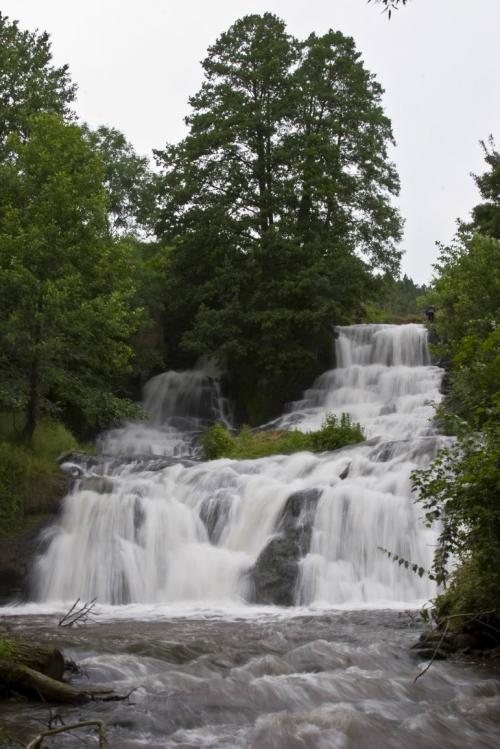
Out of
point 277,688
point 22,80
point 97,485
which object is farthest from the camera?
point 22,80

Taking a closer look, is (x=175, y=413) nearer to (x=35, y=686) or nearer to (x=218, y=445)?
(x=218, y=445)

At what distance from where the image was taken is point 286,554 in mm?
14734


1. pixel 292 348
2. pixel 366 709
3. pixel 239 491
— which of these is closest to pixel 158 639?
pixel 366 709

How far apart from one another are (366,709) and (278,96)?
28508mm

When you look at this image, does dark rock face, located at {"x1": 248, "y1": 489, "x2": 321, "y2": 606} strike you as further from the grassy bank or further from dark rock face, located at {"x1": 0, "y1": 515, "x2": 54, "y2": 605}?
the grassy bank

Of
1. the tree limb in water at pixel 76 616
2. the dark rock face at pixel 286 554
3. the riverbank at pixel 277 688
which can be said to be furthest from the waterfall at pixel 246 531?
the riverbank at pixel 277 688

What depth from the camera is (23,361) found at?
20016mm

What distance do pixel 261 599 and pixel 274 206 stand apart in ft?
65.9

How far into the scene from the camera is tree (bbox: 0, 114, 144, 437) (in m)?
19.3

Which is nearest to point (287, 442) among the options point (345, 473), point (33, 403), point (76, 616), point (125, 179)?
point (345, 473)

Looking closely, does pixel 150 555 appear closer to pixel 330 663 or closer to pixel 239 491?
pixel 239 491

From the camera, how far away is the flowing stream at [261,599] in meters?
7.43

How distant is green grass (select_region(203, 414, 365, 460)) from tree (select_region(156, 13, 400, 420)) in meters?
6.07

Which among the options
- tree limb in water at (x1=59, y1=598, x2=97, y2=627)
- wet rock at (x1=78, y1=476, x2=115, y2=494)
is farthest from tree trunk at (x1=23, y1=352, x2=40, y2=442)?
tree limb in water at (x1=59, y1=598, x2=97, y2=627)
